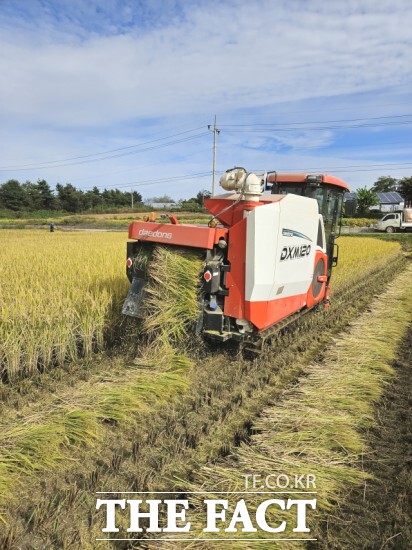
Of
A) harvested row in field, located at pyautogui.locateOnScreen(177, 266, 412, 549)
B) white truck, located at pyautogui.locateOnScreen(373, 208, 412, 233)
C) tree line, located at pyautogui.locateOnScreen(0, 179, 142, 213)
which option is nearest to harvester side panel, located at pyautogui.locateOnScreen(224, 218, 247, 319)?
harvested row in field, located at pyautogui.locateOnScreen(177, 266, 412, 549)

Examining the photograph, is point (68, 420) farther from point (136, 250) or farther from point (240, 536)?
point (136, 250)

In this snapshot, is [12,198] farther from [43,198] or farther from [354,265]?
[354,265]

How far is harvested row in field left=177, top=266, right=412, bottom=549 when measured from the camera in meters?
2.18

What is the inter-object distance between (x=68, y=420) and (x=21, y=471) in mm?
519

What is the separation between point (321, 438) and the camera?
2.79m

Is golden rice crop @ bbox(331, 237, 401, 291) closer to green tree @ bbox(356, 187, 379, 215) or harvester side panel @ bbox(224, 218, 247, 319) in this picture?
harvester side panel @ bbox(224, 218, 247, 319)

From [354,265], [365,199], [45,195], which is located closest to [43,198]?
[45,195]

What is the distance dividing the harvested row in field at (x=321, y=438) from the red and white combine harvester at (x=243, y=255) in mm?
842

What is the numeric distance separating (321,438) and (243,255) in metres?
1.82

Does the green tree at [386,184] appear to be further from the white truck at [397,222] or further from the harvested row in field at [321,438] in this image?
the harvested row in field at [321,438]

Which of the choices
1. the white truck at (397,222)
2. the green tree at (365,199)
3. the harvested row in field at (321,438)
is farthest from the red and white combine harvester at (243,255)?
the green tree at (365,199)

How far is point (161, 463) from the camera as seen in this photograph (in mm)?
2436

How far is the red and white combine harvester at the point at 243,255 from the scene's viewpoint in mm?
3742

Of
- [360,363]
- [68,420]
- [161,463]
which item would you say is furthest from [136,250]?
[360,363]
